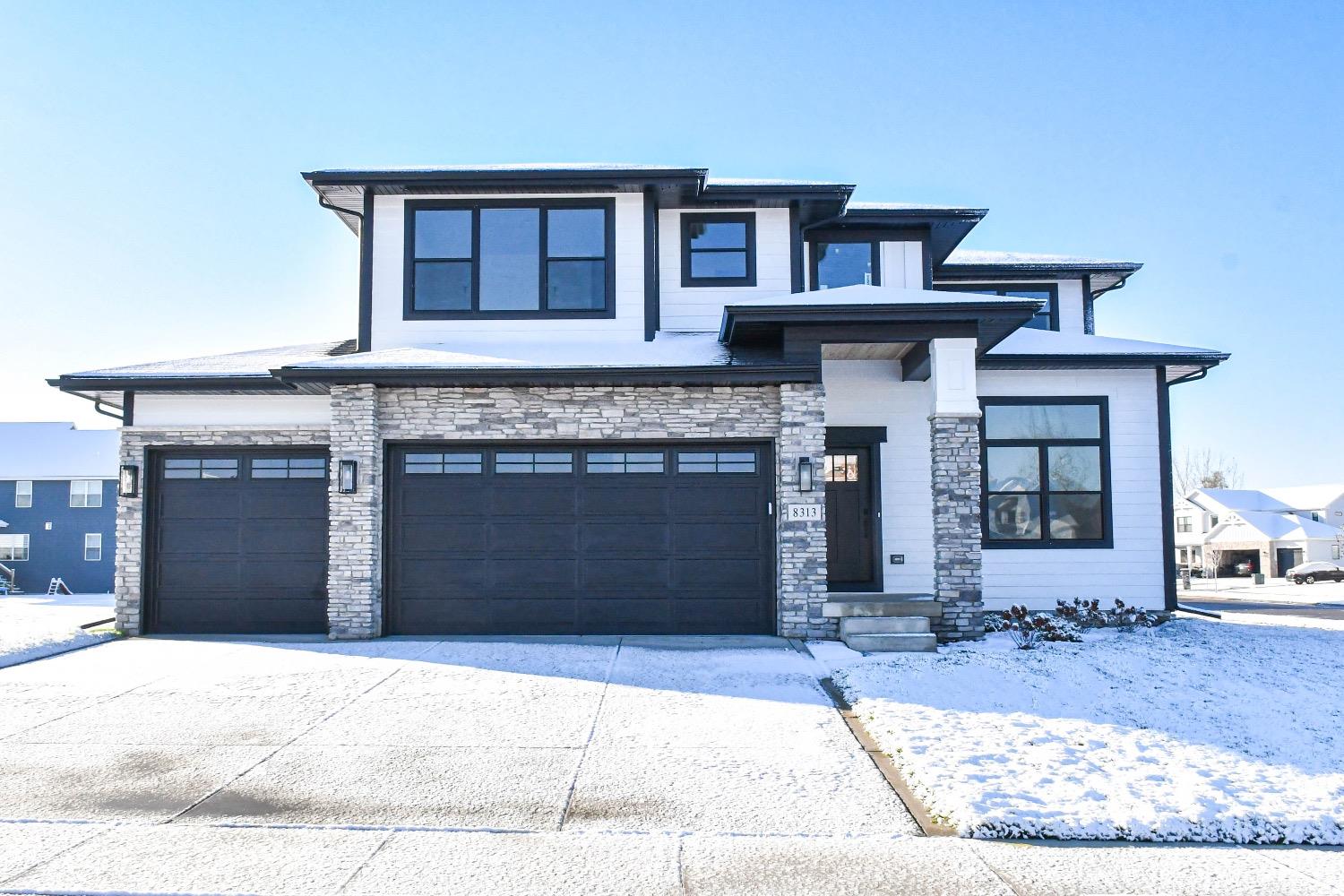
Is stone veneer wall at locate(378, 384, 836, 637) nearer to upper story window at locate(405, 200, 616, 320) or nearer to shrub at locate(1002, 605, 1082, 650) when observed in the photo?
upper story window at locate(405, 200, 616, 320)

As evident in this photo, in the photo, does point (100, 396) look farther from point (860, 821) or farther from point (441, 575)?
point (860, 821)

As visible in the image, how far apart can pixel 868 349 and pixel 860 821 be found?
7640 mm

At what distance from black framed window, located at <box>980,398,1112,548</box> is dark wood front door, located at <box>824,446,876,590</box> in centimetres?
163

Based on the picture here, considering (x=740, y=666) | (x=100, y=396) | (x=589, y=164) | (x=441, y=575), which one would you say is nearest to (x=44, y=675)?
(x=441, y=575)

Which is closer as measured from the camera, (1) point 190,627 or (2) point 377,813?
(2) point 377,813

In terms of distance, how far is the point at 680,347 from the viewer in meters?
11.6

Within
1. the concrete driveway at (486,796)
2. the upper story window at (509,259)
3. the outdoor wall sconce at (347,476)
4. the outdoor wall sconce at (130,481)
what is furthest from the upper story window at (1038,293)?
the outdoor wall sconce at (130,481)

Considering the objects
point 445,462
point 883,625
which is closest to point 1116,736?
point 883,625

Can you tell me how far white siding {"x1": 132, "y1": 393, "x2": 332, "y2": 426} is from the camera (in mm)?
11719

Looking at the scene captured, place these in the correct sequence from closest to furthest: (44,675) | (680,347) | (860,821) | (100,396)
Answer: (860,821)
(44,675)
(680,347)
(100,396)

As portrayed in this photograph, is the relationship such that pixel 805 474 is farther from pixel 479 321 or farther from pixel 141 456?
pixel 141 456

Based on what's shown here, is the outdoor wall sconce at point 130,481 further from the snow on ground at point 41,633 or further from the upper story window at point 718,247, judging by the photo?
the upper story window at point 718,247

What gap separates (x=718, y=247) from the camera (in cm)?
1291

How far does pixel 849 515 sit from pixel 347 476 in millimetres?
6472
